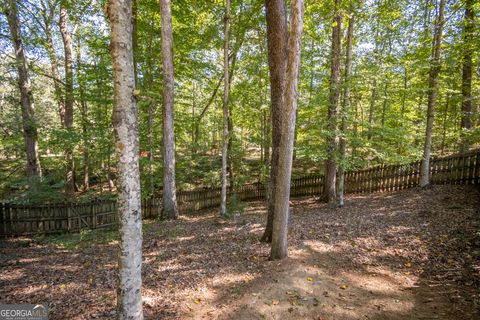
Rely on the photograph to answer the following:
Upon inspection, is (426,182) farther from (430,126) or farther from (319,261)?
(319,261)

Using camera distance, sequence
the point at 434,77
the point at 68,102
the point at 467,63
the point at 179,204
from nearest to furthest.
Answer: the point at 434,77
the point at 467,63
the point at 68,102
the point at 179,204

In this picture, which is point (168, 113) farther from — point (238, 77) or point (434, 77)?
point (434, 77)

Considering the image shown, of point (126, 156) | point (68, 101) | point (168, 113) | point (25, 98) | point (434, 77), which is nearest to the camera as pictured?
point (126, 156)

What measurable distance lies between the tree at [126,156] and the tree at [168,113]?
560 centimetres

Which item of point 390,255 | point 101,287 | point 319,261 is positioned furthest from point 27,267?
point 390,255

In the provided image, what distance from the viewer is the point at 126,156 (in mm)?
2701

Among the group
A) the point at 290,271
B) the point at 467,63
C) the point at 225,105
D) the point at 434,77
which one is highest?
the point at 467,63

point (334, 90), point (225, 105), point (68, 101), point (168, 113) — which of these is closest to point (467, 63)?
point (334, 90)

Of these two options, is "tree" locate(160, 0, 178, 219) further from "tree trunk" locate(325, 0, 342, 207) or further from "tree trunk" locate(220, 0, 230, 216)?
"tree trunk" locate(325, 0, 342, 207)

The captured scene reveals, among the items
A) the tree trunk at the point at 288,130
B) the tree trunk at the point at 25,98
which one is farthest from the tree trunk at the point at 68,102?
the tree trunk at the point at 288,130

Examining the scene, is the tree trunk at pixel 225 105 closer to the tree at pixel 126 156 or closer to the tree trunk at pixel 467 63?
the tree at pixel 126 156

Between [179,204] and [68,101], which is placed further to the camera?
[179,204]

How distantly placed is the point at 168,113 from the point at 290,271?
6548mm

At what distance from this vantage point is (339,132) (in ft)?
24.6
